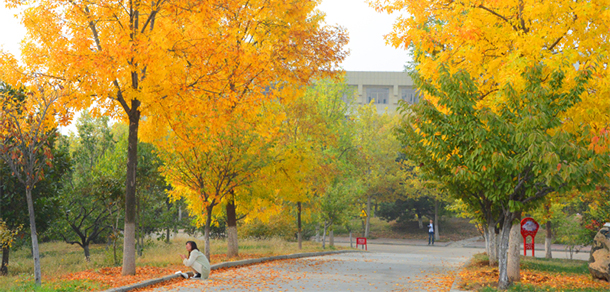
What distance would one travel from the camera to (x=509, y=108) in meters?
9.91

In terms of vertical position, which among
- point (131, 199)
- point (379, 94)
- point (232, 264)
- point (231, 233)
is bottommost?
point (232, 264)

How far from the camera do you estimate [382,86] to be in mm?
84125

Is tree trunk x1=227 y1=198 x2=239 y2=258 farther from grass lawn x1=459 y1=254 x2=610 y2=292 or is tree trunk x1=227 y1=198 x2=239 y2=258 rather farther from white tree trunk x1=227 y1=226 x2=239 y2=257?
grass lawn x1=459 y1=254 x2=610 y2=292

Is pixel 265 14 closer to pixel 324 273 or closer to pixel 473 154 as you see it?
pixel 324 273

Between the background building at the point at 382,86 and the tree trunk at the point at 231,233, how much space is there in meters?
63.6

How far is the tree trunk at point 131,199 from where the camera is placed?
1269cm

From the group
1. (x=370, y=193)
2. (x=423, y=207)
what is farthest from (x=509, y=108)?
(x=423, y=207)

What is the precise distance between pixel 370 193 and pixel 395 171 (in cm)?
348

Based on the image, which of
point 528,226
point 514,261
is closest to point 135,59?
point 514,261

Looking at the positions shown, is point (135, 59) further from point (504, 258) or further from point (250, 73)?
point (504, 258)

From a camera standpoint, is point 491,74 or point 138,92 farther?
point 138,92

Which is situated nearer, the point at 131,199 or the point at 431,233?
the point at 131,199

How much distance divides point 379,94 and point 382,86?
64.9 inches

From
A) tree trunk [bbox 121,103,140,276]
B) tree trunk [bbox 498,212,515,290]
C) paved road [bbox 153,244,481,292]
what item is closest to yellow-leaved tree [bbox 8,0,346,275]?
tree trunk [bbox 121,103,140,276]
